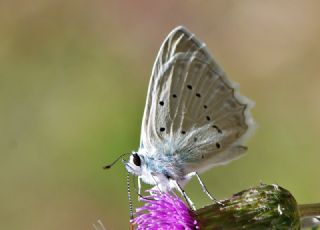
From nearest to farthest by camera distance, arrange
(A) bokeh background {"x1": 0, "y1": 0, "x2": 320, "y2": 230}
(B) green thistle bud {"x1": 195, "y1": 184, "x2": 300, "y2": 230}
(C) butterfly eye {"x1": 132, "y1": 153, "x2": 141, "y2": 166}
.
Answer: (B) green thistle bud {"x1": 195, "y1": 184, "x2": 300, "y2": 230} → (C) butterfly eye {"x1": 132, "y1": 153, "x2": 141, "y2": 166} → (A) bokeh background {"x1": 0, "y1": 0, "x2": 320, "y2": 230}

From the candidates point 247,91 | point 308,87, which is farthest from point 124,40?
point 308,87

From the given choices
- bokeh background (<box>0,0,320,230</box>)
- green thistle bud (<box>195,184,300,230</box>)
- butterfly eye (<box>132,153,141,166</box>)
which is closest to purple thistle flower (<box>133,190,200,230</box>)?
green thistle bud (<box>195,184,300,230</box>)

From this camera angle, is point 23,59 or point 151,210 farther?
point 23,59

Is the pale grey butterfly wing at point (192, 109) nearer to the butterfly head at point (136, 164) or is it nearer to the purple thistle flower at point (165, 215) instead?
the butterfly head at point (136, 164)

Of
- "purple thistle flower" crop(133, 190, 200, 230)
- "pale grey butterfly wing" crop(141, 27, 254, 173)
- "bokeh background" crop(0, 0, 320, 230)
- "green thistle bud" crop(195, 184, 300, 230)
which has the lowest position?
"green thistle bud" crop(195, 184, 300, 230)

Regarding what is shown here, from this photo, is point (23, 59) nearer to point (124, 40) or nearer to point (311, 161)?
point (124, 40)

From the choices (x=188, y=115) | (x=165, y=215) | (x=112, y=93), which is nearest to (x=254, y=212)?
(x=165, y=215)

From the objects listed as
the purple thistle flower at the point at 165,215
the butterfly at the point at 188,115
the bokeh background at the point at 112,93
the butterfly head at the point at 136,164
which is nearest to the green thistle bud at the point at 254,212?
the purple thistle flower at the point at 165,215

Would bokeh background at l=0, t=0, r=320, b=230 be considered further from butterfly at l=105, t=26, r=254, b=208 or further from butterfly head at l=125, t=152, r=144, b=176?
butterfly head at l=125, t=152, r=144, b=176
